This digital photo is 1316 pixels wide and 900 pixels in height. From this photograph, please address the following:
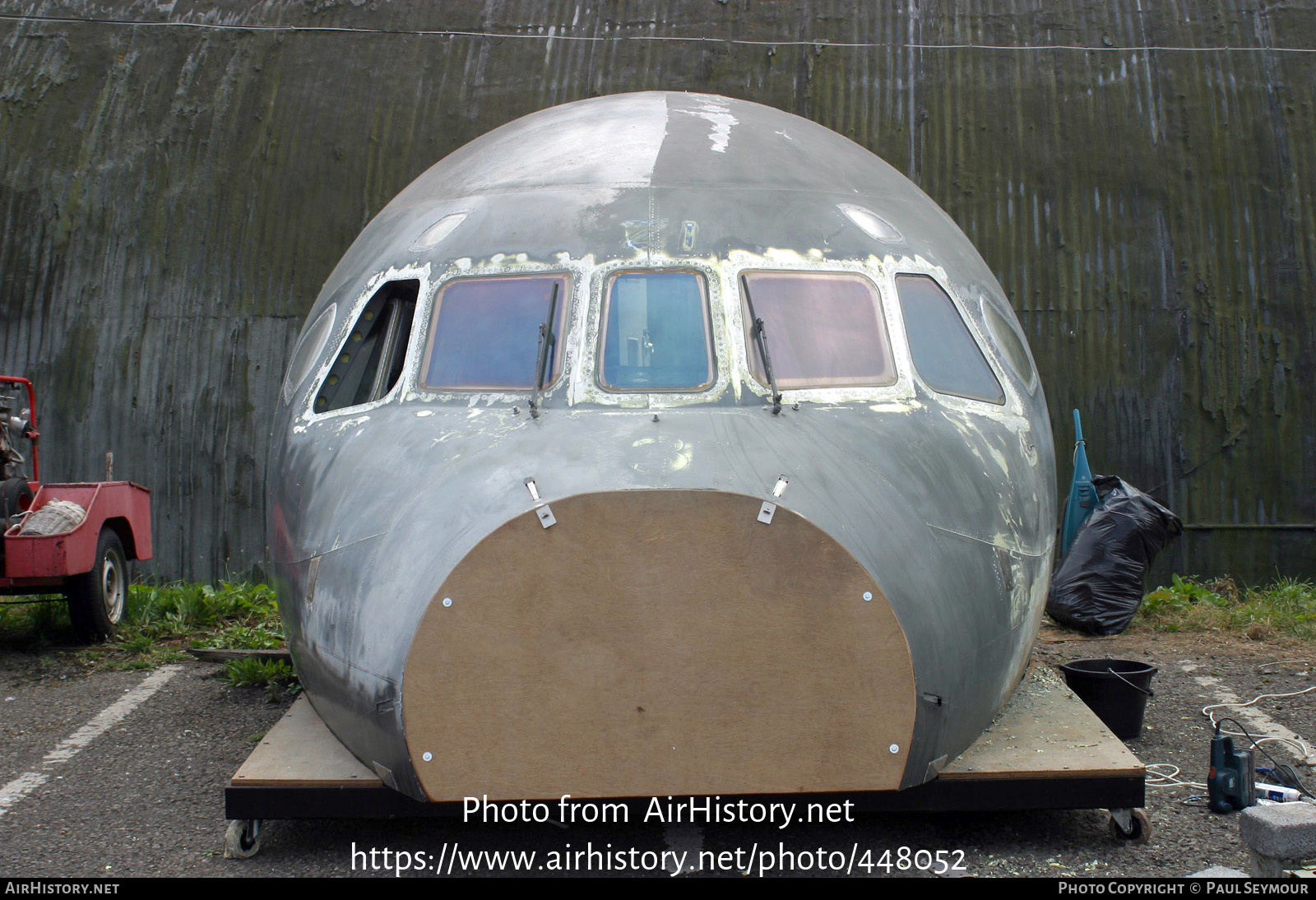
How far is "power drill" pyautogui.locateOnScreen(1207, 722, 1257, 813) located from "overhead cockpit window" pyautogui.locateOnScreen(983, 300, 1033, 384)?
1660 millimetres

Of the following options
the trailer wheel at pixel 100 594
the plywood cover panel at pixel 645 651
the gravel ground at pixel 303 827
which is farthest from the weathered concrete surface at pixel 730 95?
the plywood cover panel at pixel 645 651

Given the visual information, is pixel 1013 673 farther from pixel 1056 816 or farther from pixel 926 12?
pixel 926 12

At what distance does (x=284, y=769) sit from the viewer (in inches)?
157

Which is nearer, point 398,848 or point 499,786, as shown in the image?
point 499,786

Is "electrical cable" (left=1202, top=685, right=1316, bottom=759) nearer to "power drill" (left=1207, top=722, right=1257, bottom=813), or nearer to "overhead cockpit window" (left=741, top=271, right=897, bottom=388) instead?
"power drill" (left=1207, top=722, right=1257, bottom=813)

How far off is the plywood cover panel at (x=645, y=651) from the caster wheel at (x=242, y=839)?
1.21 m

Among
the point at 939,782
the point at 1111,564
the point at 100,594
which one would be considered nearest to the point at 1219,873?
the point at 939,782

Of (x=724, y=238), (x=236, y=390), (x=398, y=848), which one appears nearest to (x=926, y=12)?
(x=236, y=390)

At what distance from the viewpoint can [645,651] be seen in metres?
3.27

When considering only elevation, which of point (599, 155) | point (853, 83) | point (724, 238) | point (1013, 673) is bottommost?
point (1013, 673)

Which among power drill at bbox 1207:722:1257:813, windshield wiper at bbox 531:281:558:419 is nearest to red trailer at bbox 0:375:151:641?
windshield wiper at bbox 531:281:558:419

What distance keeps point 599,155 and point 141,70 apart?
8.27m

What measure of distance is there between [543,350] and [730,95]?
7519mm

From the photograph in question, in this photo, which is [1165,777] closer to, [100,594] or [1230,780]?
[1230,780]
